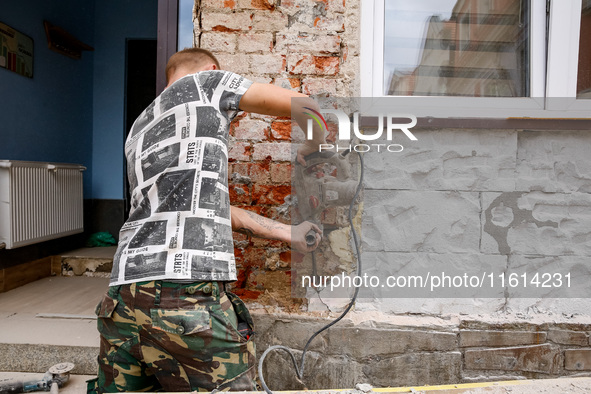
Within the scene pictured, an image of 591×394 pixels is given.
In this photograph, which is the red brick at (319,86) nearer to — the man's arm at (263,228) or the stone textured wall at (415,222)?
the stone textured wall at (415,222)

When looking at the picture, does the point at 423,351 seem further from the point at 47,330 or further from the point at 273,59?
the point at 47,330

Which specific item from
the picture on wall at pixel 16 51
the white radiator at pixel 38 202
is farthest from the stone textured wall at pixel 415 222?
the picture on wall at pixel 16 51

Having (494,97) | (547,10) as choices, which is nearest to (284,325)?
(494,97)

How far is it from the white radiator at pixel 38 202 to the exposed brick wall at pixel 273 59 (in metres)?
2.26

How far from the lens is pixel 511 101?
2199 mm

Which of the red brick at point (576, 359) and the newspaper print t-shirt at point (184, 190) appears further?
the red brick at point (576, 359)

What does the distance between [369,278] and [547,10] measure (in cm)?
176

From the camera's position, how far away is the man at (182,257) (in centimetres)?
134

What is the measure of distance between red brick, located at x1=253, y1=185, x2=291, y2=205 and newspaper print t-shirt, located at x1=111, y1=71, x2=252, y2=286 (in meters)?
0.66

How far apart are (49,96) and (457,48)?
3943 millimetres

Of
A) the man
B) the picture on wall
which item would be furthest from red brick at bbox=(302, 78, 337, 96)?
the picture on wall

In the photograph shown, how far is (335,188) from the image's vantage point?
204 cm

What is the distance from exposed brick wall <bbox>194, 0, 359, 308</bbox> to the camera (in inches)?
82.2

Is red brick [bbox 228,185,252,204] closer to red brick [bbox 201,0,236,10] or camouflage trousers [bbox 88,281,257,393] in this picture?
camouflage trousers [bbox 88,281,257,393]
